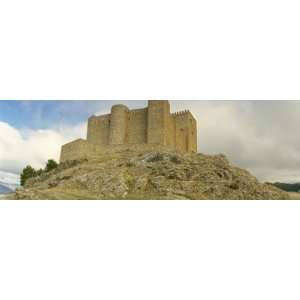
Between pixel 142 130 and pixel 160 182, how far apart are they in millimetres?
8698

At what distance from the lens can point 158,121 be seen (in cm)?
1780

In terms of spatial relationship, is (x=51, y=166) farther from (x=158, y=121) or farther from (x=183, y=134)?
(x=183, y=134)

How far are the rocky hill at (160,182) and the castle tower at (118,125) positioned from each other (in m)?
5.78

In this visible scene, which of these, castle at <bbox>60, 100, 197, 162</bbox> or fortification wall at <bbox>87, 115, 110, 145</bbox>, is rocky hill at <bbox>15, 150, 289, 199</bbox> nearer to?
castle at <bbox>60, 100, 197, 162</bbox>

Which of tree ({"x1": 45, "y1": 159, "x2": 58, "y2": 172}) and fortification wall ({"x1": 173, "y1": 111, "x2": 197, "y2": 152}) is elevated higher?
fortification wall ({"x1": 173, "y1": 111, "x2": 197, "y2": 152})

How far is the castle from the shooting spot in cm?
1708

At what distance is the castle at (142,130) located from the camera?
17.1 meters

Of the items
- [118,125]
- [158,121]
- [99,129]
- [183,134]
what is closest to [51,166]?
[99,129]

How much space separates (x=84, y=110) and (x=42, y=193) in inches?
157

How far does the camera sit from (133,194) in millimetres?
9984

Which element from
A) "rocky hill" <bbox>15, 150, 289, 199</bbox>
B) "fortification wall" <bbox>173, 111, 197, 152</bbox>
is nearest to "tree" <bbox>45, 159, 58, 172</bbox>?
"rocky hill" <bbox>15, 150, 289, 199</bbox>
